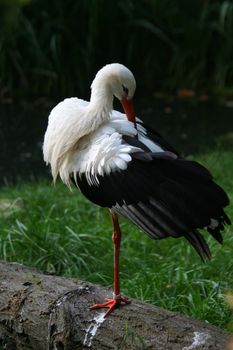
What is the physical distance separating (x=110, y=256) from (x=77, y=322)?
144 cm

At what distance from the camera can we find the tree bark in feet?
11.3

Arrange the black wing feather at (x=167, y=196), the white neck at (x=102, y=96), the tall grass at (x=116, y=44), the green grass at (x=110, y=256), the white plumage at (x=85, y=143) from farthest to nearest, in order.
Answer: the tall grass at (x=116, y=44), the green grass at (x=110, y=256), the white neck at (x=102, y=96), the white plumage at (x=85, y=143), the black wing feather at (x=167, y=196)

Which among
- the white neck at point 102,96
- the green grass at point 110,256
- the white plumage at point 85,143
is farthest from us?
the green grass at point 110,256

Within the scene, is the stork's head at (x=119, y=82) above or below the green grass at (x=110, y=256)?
above

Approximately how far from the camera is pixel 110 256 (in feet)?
16.8

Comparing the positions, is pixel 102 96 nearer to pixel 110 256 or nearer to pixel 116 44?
pixel 110 256

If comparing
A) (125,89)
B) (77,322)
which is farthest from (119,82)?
(77,322)

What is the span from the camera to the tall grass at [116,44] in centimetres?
1011

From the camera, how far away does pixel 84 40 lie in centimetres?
1036

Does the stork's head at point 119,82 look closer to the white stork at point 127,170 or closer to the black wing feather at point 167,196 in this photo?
the white stork at point 127,170

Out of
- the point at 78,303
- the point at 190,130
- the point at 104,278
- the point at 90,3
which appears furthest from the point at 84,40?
the point at 78,303

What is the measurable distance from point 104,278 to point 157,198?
1.41m

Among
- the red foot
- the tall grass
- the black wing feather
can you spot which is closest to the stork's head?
the black wing feather

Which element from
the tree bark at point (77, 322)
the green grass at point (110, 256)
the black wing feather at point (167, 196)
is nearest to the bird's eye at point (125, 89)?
the black wing feather at point (167, 196)
